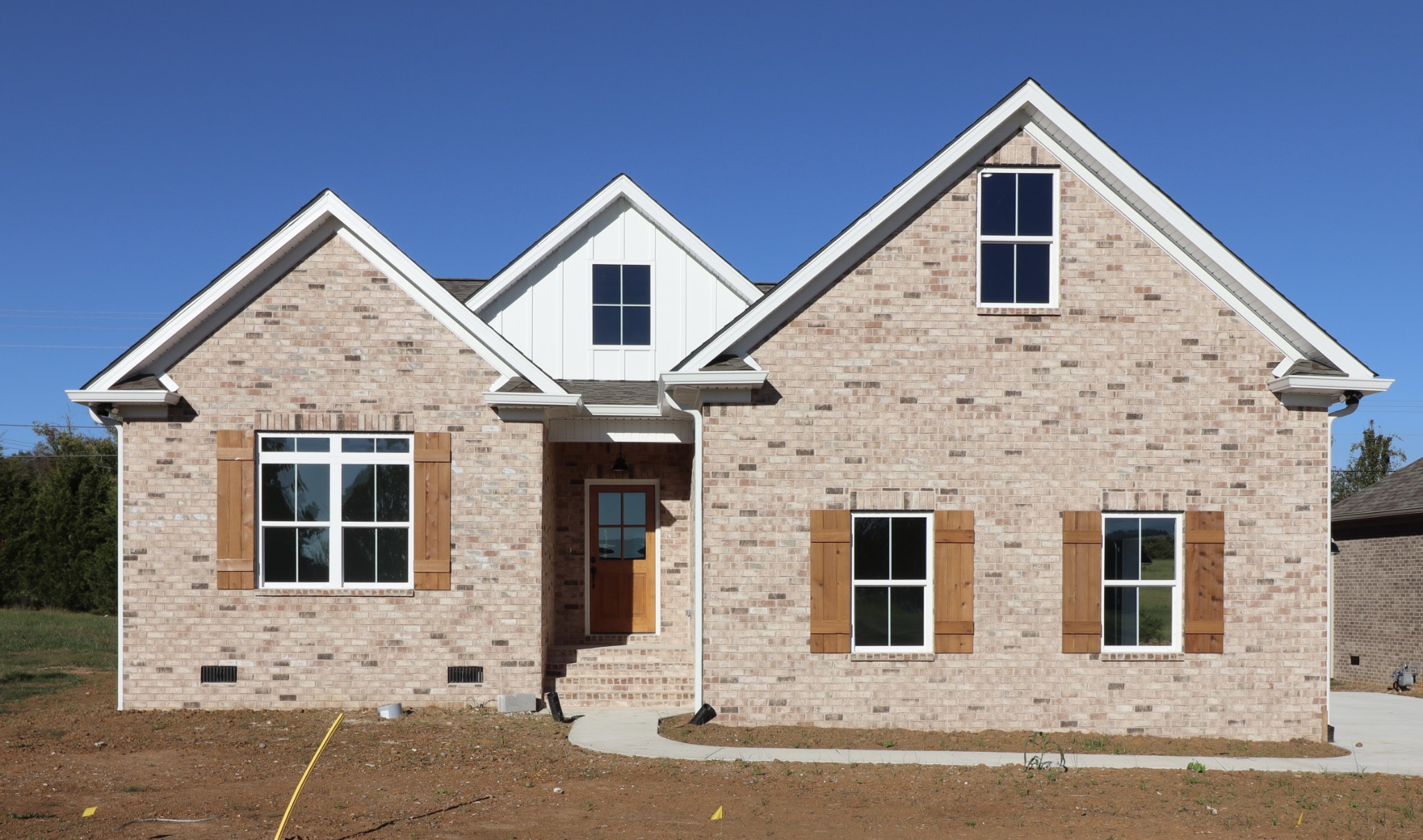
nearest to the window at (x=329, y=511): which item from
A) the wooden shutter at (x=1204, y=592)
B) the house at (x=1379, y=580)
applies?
Answer: the wooden shutter at (x=1204, y=592)

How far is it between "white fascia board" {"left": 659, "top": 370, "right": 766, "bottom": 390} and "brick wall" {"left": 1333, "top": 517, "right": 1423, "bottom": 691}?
15187 mm

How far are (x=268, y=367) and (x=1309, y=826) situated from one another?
11110mm

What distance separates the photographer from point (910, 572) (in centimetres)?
1126

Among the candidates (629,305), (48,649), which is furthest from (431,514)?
(48,649)

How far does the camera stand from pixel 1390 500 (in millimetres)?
20984

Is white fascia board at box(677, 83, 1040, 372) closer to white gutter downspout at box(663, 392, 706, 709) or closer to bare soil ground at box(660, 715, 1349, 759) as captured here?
white gutter downspout at box(663, 392, 706, 709)

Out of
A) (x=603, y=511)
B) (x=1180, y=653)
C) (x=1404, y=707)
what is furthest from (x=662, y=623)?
(x=1404, y=707)

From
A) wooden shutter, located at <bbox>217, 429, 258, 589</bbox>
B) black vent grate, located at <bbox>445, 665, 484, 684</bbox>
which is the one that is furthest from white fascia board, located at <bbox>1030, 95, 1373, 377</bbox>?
wooden shutter, located at <bbox>217, 429, 258, 589</bbox>

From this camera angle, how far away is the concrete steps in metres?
12.4

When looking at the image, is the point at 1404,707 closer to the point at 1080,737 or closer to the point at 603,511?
the point at 1080,737

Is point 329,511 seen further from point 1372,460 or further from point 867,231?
point 1372,460

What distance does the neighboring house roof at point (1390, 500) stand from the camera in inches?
787

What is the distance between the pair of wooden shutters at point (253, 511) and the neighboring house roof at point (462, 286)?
485 centimetres

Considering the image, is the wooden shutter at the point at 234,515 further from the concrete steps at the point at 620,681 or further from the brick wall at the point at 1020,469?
the brick wall at the point at 1020,469
